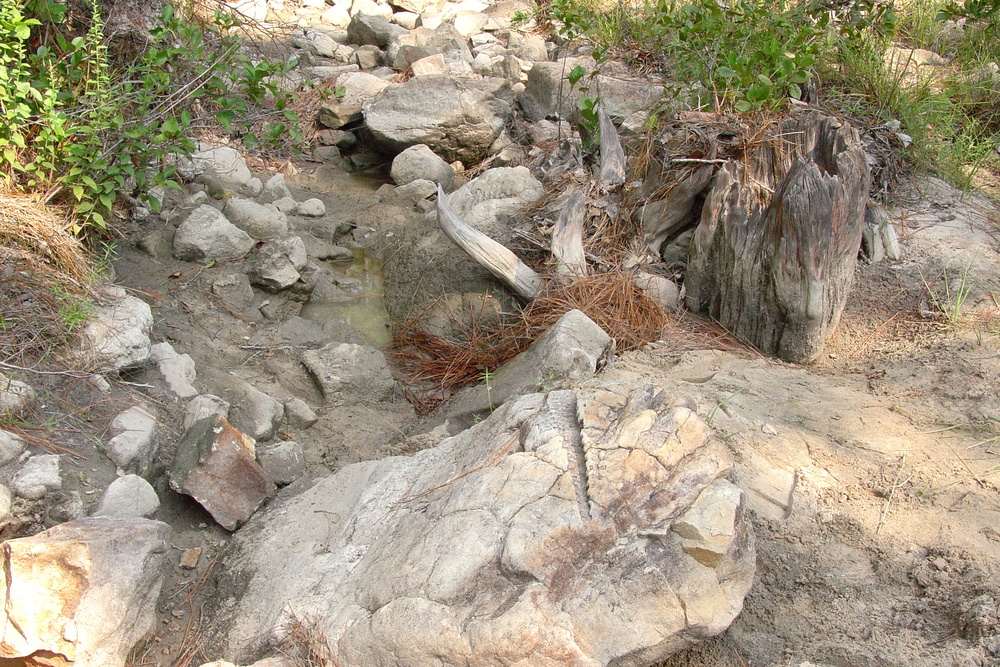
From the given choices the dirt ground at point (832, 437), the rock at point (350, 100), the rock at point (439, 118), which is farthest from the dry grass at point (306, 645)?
the rock at point (350, 100)

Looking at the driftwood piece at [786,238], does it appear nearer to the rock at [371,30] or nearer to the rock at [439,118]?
the rock at [439,118]

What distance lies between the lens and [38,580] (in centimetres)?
225

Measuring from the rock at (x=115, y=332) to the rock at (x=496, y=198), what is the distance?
2.07m

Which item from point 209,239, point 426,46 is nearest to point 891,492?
point 209,239

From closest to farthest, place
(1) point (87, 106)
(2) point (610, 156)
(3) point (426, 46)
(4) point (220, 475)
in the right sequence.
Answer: (4) point (220, 475)
(1) point (87, 106)
(2) point (610, 156)
(3) point (426, 46)

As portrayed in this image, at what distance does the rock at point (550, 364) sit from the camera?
11.9 ft

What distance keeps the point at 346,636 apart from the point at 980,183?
13.7ft

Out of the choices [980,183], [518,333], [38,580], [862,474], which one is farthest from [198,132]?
[980,183]

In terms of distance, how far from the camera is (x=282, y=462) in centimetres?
330

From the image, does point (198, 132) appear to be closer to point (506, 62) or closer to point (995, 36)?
point (506, 62)

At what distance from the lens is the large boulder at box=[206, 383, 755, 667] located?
1944mm

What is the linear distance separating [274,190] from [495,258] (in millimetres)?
1962

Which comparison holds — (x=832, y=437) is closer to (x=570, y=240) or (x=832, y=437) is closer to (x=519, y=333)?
(x=519, y=333)

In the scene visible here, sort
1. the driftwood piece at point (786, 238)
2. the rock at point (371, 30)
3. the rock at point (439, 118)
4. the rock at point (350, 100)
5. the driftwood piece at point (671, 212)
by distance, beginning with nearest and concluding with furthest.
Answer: the driftwood piece at point (786, 238), the driftwood piece at point (671, 212), the rock at point (439, 118), the rock at point (350, 100), the rock at point (371, 30)
